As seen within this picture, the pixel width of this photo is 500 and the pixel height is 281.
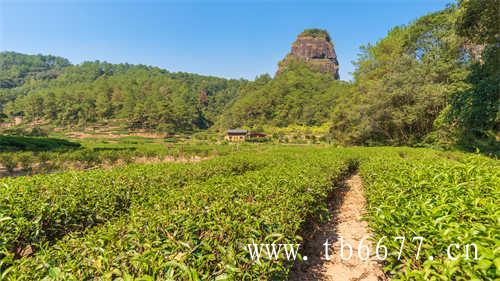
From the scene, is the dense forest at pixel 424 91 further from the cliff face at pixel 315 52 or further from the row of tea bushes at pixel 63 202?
the cliff face at pixel 315 52

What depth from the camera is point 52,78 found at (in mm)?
138625

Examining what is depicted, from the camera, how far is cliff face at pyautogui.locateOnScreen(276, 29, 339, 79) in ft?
388

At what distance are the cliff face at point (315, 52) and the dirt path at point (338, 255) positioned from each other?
388ft

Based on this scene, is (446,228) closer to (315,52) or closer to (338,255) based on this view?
(338,255)

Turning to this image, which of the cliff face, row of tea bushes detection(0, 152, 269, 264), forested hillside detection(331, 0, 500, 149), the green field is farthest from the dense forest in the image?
the cliff face

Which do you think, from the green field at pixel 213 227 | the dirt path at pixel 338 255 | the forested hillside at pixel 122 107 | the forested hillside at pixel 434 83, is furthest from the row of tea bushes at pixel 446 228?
the forested hillside at pixel 122 107

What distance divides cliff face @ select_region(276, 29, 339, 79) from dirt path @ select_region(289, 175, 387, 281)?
118m

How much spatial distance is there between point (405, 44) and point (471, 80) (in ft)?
39.7

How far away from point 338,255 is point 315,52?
131911 mm

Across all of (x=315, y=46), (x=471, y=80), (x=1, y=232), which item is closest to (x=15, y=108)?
(x=1, y=232)

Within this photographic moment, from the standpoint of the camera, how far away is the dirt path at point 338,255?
3377mm

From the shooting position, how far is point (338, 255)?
13.0 ft

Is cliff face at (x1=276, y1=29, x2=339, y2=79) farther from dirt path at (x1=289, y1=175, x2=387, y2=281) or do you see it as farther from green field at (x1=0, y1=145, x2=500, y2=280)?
green field at (x1=0, y1=145, x2=500, y2=280)

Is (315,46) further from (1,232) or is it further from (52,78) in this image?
(52,78)
